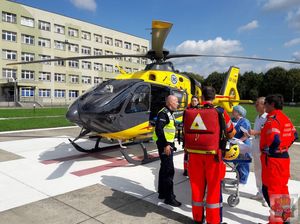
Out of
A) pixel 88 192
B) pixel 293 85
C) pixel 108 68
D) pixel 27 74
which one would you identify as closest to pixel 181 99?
pixel 88 192

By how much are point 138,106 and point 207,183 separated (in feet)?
12.7

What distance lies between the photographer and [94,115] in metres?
6.20

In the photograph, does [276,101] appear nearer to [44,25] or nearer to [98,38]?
[44,25]

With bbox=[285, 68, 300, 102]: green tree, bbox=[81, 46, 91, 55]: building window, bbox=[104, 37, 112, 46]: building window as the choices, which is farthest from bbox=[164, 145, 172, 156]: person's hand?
bbox=[285, 68, 300, 102]: green tree

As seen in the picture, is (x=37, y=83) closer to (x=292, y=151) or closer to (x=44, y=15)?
(x=44, y=15)

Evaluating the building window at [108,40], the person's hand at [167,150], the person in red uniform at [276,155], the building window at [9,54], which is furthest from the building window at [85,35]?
the person in red uniform at [276,155]

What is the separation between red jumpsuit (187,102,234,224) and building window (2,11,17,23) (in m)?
49.5

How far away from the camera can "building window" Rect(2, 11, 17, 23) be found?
43.8 meters

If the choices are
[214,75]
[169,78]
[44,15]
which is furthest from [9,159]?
[214,75]

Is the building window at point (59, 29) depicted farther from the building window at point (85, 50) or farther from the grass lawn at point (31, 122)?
the grass lawn at point (31, 122)

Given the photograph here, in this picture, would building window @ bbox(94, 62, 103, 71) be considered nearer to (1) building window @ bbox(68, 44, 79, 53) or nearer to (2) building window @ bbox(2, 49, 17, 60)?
(1) building window @ bbox(68, 44, 79, 53)

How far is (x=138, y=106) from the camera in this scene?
7.17m

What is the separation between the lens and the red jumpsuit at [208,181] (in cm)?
352

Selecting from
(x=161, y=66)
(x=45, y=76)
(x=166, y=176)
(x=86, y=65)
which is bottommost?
(x=166, y=176)
